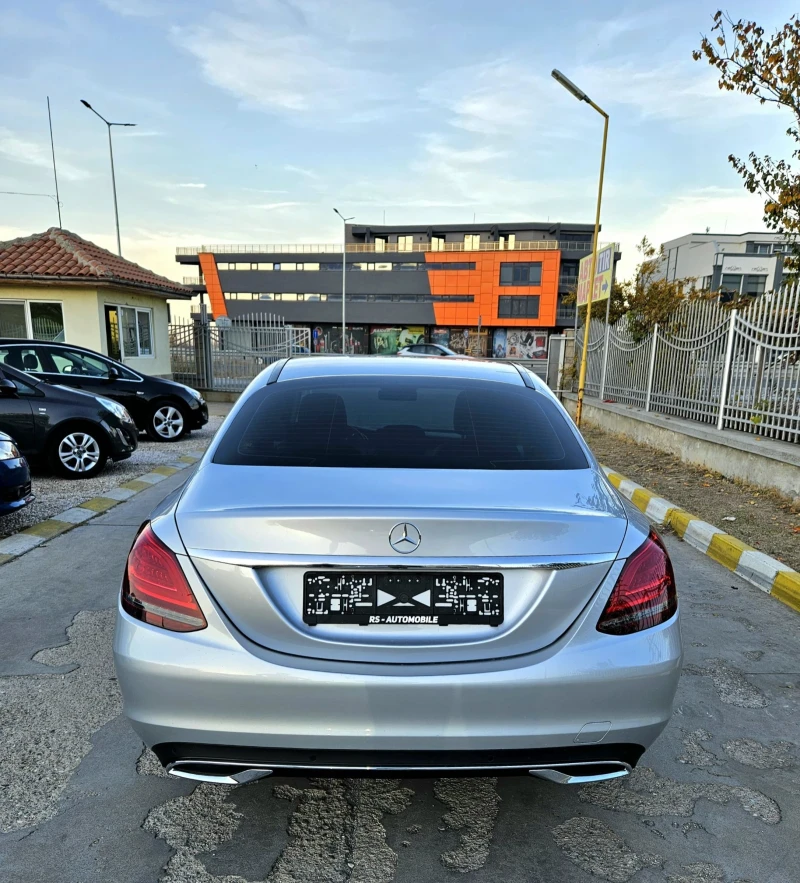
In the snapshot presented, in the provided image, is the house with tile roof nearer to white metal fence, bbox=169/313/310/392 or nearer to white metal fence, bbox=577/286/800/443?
white metal fence, bbox=169/313/310/392

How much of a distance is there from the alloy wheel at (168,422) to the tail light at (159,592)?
913 centimetres

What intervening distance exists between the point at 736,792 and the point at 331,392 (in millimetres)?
2228

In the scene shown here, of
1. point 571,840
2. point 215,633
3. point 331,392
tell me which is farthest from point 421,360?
point 571,840

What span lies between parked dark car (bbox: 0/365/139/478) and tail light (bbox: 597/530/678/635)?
6931 millimetres

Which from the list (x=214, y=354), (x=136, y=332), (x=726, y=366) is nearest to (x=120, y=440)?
(x=726, y=366)

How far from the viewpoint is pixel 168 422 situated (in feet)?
34.5

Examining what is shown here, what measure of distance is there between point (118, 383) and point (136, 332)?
20.3ft

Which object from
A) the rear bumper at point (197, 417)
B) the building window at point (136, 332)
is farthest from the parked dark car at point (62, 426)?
the building window at point (136, 332)

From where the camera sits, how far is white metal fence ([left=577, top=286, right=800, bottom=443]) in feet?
23.4

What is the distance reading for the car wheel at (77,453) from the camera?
23.9ft

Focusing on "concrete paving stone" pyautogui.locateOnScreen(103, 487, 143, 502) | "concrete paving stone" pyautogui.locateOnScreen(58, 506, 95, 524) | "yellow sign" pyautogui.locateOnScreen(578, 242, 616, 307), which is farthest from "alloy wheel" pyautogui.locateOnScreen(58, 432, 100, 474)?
"yellow sign" pyautogui.locateOnScreen(578, 242, 616, 307)

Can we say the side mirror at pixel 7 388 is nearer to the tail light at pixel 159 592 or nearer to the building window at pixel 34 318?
the tail light at pixel 159 592

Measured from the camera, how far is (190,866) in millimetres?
1940

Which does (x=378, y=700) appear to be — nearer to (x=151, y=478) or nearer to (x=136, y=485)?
(x=136, y=485)
